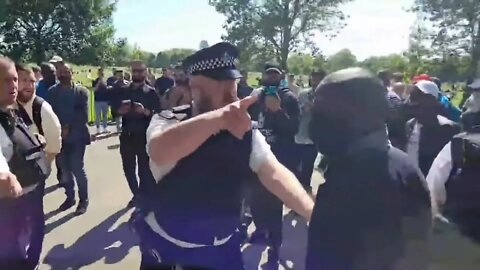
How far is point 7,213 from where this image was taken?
10.2 ft

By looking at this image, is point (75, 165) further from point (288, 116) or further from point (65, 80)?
point (288, 116)

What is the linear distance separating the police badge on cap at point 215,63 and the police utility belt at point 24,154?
129 centimetres

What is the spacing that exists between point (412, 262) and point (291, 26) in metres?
6.02

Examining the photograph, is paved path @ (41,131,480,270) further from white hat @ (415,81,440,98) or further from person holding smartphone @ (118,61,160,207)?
white hat @ (415,81,440,98)

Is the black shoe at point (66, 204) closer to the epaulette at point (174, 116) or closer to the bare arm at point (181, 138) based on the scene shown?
the epaulette at point (174, 116)

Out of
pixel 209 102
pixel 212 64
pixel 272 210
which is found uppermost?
pixel 212 64

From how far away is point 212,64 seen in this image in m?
2.18

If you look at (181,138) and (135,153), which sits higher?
(181,138)

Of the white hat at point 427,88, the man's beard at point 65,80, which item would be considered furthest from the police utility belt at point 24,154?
the man's beard at point 65,80

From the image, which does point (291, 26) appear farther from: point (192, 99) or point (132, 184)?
point (192, 99)

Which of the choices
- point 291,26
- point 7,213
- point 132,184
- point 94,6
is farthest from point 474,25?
point 94,6

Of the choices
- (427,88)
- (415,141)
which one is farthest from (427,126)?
(427,88)

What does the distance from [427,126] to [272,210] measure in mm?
1555

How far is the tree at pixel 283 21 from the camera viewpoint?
24.6 ft
